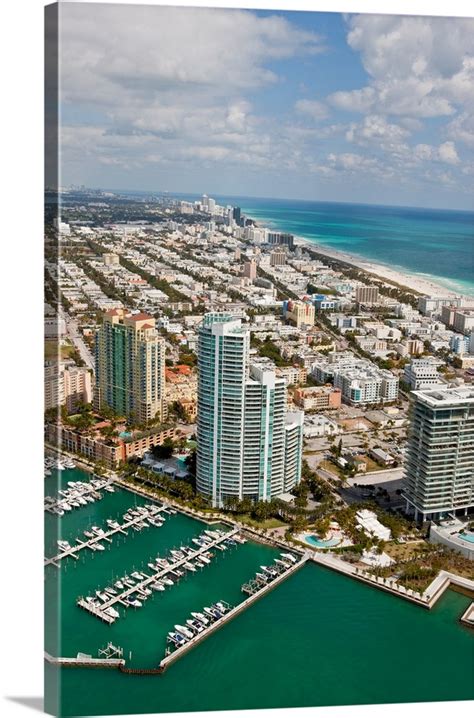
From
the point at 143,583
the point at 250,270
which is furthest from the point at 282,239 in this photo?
the point at 143,583

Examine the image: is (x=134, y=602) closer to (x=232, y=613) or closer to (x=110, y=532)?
(x=232, y=613)

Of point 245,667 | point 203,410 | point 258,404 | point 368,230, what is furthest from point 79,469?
point 368,230

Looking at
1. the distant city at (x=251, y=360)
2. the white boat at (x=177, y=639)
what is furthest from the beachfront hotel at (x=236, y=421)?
the white boat at (x=177, y=639)

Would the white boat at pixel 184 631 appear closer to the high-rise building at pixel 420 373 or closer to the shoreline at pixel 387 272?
the high-rise building at pixel 420 373

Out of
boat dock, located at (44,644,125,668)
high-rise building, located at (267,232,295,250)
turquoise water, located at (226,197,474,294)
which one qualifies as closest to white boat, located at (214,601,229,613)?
boat dock, located at (44,644,125,668)

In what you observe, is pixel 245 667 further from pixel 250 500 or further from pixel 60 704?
pixel 250 500

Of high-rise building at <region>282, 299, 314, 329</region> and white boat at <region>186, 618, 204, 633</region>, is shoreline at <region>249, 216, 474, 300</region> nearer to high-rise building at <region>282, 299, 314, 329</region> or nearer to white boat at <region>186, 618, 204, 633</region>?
high-rise building at <region>282, 299, 314, 329</region>

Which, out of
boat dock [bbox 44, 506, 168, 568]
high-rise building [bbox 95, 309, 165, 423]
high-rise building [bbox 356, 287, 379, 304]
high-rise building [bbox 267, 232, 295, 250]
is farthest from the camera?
high-rise building [bbox 267, 232, 295, 250]
